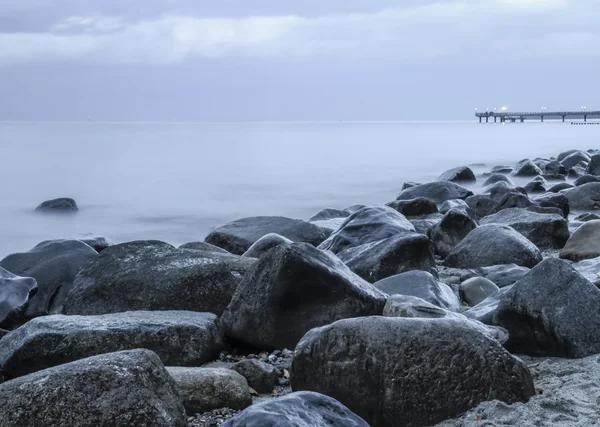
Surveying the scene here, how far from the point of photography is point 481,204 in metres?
12.9

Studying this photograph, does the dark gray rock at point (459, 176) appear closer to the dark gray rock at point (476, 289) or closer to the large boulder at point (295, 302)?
the dark gray rock at point (476, 289)

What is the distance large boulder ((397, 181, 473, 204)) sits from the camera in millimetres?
14820

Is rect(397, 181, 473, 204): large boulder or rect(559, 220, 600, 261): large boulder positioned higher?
rect(559, 220, 600, 261): large boulder

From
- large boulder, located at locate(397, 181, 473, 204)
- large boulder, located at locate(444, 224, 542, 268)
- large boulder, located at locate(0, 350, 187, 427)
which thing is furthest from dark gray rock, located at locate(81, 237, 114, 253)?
large boulder, located at locate(397, 181, 473, 204)

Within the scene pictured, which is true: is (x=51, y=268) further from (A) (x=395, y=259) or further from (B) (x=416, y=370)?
(B) (x=416, y=370)

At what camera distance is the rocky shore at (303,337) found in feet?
10.5

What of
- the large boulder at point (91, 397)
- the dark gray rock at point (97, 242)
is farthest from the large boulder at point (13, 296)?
the large boulder at point (91, 397)

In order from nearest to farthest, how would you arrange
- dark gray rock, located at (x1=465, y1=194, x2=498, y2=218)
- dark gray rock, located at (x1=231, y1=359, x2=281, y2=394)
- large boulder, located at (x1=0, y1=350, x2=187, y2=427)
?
large boulder, located at (x1=0, y1=350, x2=187, y2=427) → dark gray rock, located at (x1=231, y1=359, x2=281, y2=394) → dark gray rock, located at (x1=465, y1=194, x2=498, y2=218)

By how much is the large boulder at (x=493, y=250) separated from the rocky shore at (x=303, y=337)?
17 mm

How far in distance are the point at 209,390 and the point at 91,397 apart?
75cm

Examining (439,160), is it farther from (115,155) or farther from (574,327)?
(574,327)

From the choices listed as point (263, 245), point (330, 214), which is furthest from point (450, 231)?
point (330, 214)

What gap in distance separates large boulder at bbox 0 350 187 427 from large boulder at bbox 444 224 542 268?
475 cm

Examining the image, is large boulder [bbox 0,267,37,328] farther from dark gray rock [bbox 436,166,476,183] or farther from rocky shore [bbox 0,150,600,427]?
dark gray rock [bbox 436,166,476,183]
